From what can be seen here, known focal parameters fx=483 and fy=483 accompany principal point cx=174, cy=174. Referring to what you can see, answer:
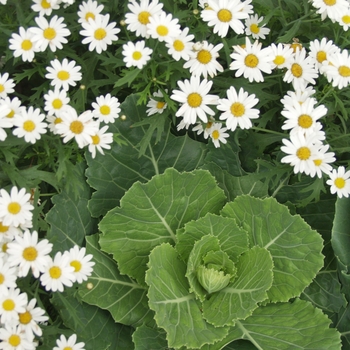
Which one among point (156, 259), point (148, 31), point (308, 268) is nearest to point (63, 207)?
point (156, 259)

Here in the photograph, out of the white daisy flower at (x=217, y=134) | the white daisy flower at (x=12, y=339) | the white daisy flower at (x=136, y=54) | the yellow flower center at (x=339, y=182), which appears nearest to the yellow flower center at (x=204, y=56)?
the white daisy flower at (x=136, y=54)

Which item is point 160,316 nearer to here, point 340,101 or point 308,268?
point 308,268

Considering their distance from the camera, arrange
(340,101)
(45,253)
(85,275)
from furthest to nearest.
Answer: (340,101), (85,275), (45,253)

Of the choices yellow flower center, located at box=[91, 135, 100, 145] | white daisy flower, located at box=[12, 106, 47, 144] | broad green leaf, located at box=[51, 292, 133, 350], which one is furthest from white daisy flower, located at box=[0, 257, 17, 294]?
yellow flower center, located at box=[91, 135, 100, 145]

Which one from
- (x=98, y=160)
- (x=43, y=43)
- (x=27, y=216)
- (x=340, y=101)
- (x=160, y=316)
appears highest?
(x=43, y=43)

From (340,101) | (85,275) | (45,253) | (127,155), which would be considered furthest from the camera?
(127,155)

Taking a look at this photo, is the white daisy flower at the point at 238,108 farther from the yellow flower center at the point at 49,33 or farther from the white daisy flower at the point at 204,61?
the yellow flower center at the point at 49,33

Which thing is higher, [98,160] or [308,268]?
[98,160]
